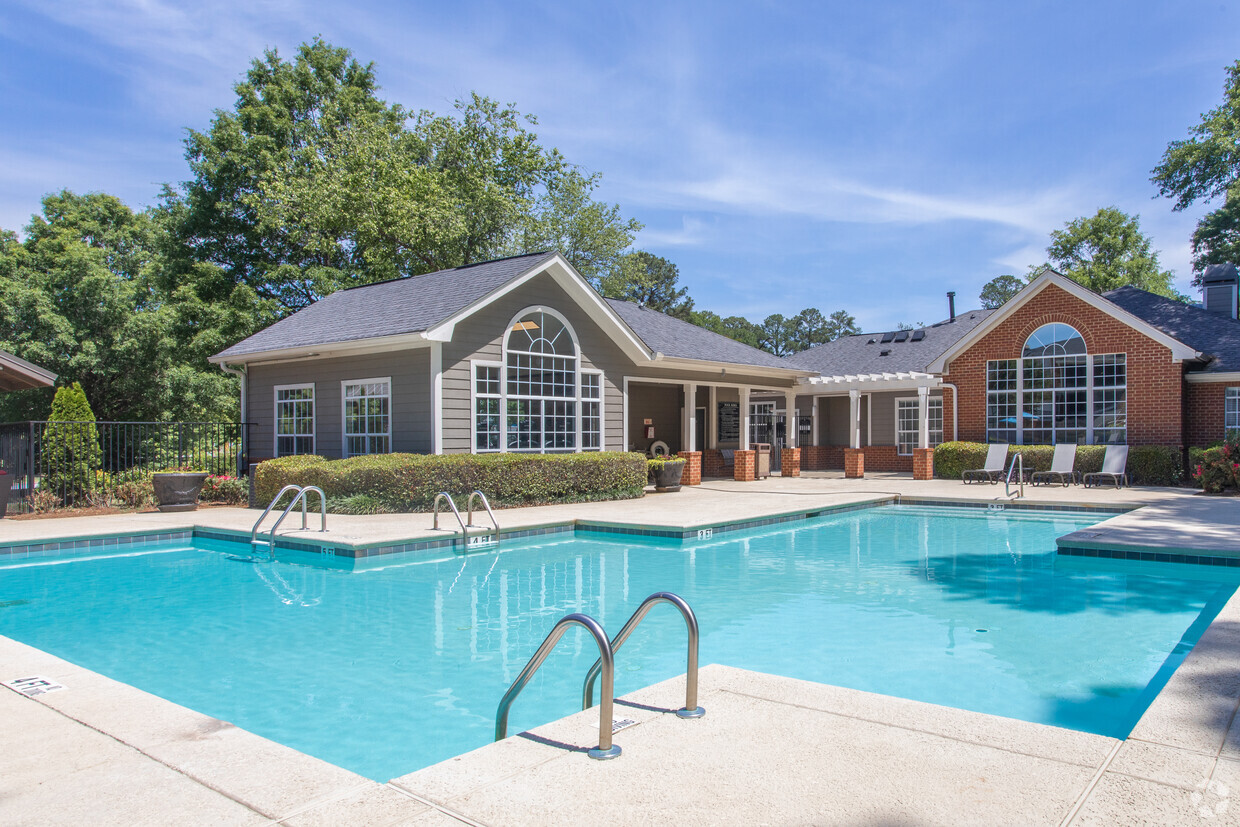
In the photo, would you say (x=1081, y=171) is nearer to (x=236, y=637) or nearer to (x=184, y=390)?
(x=236, y=637)

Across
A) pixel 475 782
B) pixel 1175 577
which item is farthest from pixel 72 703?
pixel 1175 577

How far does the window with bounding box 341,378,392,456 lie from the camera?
1517cm

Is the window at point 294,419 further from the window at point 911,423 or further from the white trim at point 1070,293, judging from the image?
the window at point 911,423

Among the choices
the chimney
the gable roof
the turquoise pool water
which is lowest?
the turquoise pool water

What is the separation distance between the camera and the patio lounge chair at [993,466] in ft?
63.7

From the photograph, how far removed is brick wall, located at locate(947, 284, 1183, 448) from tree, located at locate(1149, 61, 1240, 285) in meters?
8.32

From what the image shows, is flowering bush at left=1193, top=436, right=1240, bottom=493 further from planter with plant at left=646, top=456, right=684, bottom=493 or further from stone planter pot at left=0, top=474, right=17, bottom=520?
stone planter pot at left=0, top=474, right=17, bottom=520

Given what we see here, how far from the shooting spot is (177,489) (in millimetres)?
13891

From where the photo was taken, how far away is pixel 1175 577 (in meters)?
8.45

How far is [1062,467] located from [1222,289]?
371 inches

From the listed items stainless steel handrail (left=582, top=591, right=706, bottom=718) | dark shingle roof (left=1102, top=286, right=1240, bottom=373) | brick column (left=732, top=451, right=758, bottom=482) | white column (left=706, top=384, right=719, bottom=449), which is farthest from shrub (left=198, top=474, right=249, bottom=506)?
dark shingle roof (left=1102, top=286, right=1240, bottom=373)

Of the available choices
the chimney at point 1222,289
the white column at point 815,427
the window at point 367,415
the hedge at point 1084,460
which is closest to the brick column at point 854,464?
the hedge at point 1084,460

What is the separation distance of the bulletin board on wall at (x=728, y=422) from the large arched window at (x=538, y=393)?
26.2ft

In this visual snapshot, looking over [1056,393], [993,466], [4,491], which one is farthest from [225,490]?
[1056,393]
